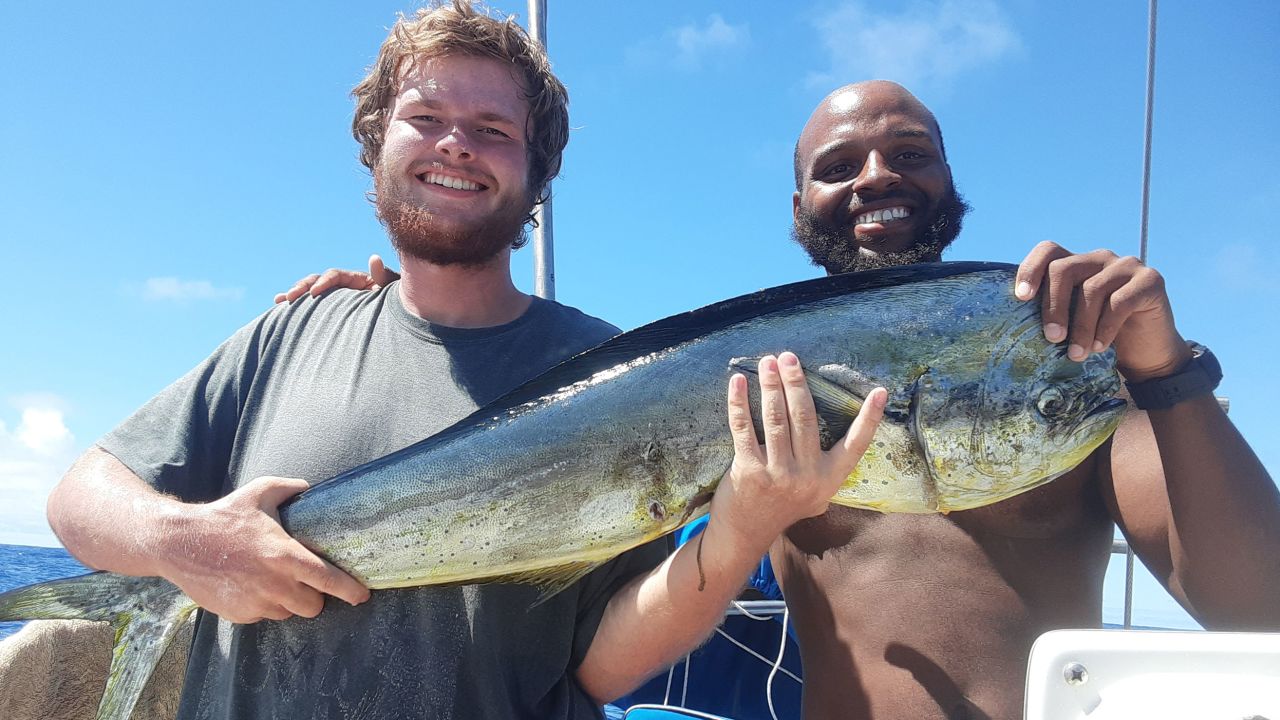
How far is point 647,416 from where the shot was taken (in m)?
1.69

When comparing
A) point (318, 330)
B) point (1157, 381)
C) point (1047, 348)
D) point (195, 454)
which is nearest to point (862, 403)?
point (1047, 348)

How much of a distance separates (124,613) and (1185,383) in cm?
240

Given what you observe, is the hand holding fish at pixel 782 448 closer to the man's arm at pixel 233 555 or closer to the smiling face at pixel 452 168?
the man's arm at pixel 233 555

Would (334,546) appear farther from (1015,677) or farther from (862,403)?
(1015,677)

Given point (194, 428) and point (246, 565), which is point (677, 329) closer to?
point (246, 565)

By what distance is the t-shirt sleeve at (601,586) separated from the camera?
6.48 ft

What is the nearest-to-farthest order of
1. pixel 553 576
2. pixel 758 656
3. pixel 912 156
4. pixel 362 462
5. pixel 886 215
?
1. pixel 553 576
2. pixel 362 462
3. pixel 886 215
4. pixel 912 156
5. pixel 758 656

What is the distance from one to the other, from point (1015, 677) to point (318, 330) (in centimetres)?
206

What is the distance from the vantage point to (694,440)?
1.69m

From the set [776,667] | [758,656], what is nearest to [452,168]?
[776,667]

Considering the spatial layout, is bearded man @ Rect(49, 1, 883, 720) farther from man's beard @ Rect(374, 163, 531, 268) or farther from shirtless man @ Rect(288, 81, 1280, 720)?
shirtless man @ Rect(288, 81, 1280, 720)

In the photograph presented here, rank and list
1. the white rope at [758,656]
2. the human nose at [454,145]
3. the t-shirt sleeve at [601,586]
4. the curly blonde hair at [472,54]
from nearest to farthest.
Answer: the t-shirt sleeve at [601,586] < the human nose at [454,145] < the curly blonde hair at [472,54] < the white rope at [758,656]

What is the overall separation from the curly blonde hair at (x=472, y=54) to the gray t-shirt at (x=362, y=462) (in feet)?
1.99

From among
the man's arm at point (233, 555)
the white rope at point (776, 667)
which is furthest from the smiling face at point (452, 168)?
the white rope at point (776, 667)
